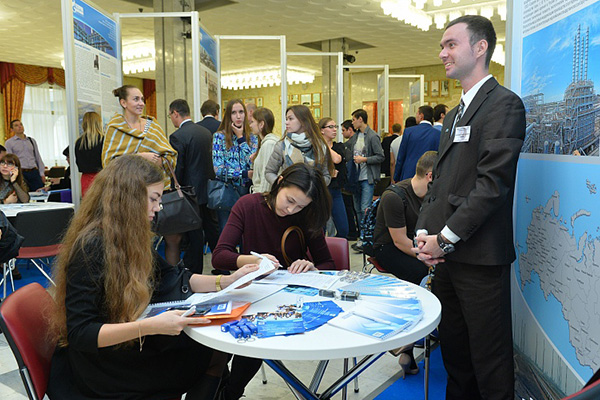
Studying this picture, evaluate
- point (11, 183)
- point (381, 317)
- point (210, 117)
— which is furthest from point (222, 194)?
point (381, 317)

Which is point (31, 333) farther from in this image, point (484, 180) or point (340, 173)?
point (340, 173)

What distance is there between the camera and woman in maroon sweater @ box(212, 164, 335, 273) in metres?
2.23

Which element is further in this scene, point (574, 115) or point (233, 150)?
point (233, 150)

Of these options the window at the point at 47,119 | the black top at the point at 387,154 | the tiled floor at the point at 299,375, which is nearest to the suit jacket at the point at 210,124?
the tiled floor at the point at 299,375

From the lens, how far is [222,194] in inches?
169

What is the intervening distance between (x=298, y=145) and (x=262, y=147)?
426mm

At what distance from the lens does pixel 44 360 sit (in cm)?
150

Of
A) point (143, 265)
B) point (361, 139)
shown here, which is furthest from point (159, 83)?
point (143, 265)

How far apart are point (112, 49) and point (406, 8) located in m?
5.06

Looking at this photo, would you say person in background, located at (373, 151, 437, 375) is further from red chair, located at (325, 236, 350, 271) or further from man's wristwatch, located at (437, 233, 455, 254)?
man's wristwatch, located at (437, 233, 455, 254)

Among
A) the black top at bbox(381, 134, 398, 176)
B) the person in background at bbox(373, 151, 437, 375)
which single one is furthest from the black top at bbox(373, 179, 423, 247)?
the black top at bbox(381, 134, 398, 176)

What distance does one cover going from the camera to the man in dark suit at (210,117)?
16.1 ft

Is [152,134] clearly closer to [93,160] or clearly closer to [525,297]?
[93,160]

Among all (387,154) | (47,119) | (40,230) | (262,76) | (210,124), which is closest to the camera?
(40,230)
